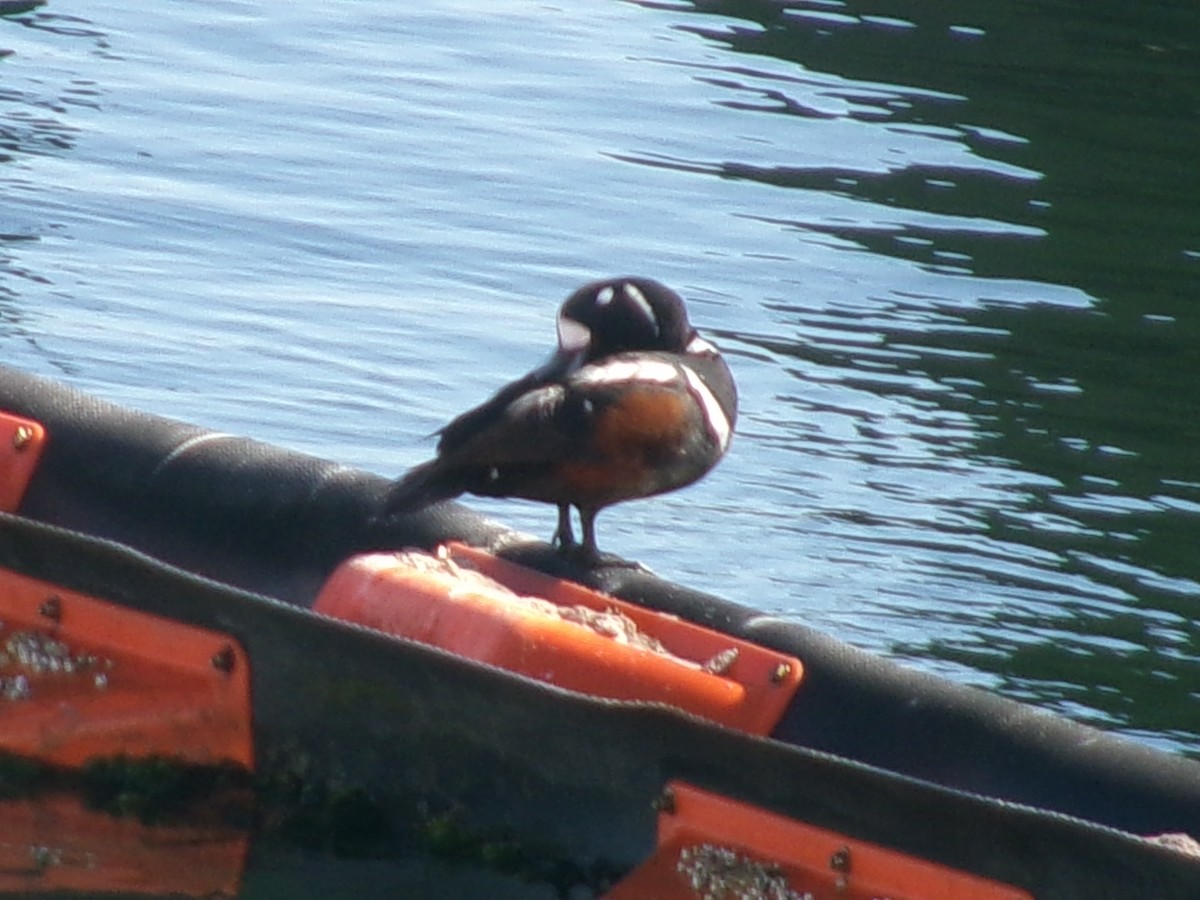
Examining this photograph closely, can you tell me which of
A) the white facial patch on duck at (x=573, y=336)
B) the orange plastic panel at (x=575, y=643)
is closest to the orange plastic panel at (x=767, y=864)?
the orange plastic panel at (x=575, y=643)

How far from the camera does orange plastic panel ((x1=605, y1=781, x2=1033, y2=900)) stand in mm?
2986

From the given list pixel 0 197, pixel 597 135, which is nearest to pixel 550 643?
pixel 0 197

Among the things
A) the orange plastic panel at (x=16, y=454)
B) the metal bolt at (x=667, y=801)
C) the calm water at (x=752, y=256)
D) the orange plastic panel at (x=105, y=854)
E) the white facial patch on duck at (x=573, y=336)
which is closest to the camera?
the metal bolt at (x=667, y=801)

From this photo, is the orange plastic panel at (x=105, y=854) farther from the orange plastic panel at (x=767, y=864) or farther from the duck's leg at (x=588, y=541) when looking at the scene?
the duck's leg at (x=588, y=541)

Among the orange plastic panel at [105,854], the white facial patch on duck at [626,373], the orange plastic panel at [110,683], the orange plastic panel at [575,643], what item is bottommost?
the orange plastic panel at [105,854]

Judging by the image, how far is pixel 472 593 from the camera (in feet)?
11.9

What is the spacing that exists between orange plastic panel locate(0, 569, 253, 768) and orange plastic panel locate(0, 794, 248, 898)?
12cm

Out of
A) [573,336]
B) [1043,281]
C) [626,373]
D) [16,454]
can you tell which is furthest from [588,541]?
[1043,281]

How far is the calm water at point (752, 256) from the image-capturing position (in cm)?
544

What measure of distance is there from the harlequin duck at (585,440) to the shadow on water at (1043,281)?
41.2 inches

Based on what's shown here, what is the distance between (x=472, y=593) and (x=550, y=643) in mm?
193

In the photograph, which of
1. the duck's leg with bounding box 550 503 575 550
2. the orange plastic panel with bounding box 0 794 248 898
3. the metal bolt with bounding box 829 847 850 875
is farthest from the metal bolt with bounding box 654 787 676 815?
the duck's leg with bounding box 550 503 575 550

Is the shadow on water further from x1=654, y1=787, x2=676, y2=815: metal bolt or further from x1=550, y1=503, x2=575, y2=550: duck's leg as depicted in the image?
x1=654, y1=787, x2=676, y2=815: metal bolt

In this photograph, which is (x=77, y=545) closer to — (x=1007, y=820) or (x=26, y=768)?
(x=26, y=768)
